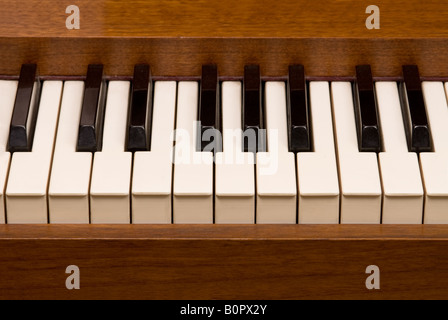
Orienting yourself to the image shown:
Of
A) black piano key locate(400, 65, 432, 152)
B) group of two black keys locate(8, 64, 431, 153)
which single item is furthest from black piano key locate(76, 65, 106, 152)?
black piano key locate(400, 65, 432, 152)

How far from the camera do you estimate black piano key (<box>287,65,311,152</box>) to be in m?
1.79

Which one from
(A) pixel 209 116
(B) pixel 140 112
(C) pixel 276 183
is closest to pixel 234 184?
(C) pixel 276 183

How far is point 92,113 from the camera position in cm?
183

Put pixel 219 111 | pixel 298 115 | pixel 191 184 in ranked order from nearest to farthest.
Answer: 1. pixel 191 184
2. pixel 298 115
3. pixel 219 111

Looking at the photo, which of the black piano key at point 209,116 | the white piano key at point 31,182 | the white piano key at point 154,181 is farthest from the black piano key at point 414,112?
the white piano key at point 31,182

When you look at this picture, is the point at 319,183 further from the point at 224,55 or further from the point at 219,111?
the point at 224,55

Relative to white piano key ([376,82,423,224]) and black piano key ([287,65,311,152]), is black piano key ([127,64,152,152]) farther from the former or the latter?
white piano key ([376,82,423,224])

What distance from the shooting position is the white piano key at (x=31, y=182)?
170cm

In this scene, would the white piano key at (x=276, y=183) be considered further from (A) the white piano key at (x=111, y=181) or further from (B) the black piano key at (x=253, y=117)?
(A) the white piano key at (x=111, y=181)

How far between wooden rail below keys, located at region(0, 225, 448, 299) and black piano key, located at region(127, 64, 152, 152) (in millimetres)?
202

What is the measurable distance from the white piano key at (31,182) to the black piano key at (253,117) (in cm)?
46

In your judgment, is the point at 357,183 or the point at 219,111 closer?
the point at 357,183

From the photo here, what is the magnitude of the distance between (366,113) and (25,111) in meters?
0.81
